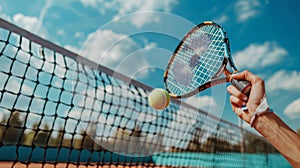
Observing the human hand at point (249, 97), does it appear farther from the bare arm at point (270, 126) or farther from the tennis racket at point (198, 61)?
the tennis racket at point (198, 61)

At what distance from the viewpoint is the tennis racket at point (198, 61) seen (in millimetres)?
1685

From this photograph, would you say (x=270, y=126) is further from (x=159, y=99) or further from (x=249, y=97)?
(x=159, y=99)

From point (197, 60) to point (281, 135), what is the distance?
96 cm

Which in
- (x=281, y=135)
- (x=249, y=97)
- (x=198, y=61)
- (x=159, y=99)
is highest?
(x=198, y=61)

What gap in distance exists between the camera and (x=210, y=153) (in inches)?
263

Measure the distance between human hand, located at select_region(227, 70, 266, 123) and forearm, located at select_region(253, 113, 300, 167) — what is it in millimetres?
52

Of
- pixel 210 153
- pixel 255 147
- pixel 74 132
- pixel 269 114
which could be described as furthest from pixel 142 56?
pixel 255 147

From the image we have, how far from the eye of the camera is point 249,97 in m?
1.08

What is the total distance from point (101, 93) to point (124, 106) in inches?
15.7

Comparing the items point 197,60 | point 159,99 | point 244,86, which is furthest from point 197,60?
point 244,86

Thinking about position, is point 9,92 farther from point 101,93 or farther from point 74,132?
point 101,93

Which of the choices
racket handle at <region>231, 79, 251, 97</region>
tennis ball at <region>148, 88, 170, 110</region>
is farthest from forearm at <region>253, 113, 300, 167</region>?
tennis ball at <region>148, 88, 170, 110</region>

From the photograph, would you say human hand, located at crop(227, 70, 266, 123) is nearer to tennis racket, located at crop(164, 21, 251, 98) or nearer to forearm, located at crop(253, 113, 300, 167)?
forearm, located at crop(253, 113, 300, 167)

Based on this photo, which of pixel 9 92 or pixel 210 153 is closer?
pixel 9 92
